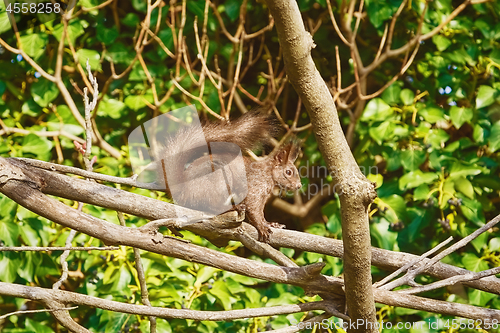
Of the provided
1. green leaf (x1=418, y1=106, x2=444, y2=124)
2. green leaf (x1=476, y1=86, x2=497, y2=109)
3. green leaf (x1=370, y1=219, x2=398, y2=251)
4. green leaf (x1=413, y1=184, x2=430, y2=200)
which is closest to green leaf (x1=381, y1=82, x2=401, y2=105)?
green leaf (x1=418, y1=106, x2=444, y2=124)

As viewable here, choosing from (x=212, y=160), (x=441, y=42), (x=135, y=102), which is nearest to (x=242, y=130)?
(x=212, y=160)

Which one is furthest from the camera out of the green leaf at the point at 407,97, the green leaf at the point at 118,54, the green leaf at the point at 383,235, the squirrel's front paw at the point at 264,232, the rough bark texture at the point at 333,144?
the green leaf at the point at 118,54

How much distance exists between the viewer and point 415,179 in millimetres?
2100

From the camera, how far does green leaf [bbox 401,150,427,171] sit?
7.07 feet

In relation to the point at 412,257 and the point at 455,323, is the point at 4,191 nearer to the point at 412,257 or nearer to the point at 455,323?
the point at 412,257

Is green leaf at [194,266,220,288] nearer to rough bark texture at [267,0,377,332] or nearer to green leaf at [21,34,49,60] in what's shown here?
rough bark texture at [267,0,377,332]

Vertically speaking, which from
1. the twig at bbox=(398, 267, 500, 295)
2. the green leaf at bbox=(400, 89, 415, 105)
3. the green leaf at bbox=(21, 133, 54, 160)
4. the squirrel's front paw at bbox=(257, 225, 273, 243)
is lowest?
the twig at bbox=(398, 267, 500, 295)

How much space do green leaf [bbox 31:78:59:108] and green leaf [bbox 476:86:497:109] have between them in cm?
205

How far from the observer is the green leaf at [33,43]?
2.28 meters

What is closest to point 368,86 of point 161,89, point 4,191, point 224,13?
point 224,13

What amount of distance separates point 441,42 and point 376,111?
48 centimetres

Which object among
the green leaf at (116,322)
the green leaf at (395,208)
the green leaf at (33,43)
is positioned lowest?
the green leaf at (116,322)

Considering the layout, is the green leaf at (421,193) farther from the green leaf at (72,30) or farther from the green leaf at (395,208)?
the green leaf at (72,30)

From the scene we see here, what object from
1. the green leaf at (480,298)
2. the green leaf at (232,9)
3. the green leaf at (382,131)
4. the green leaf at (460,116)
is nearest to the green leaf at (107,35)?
the green leaf at (232,9)
